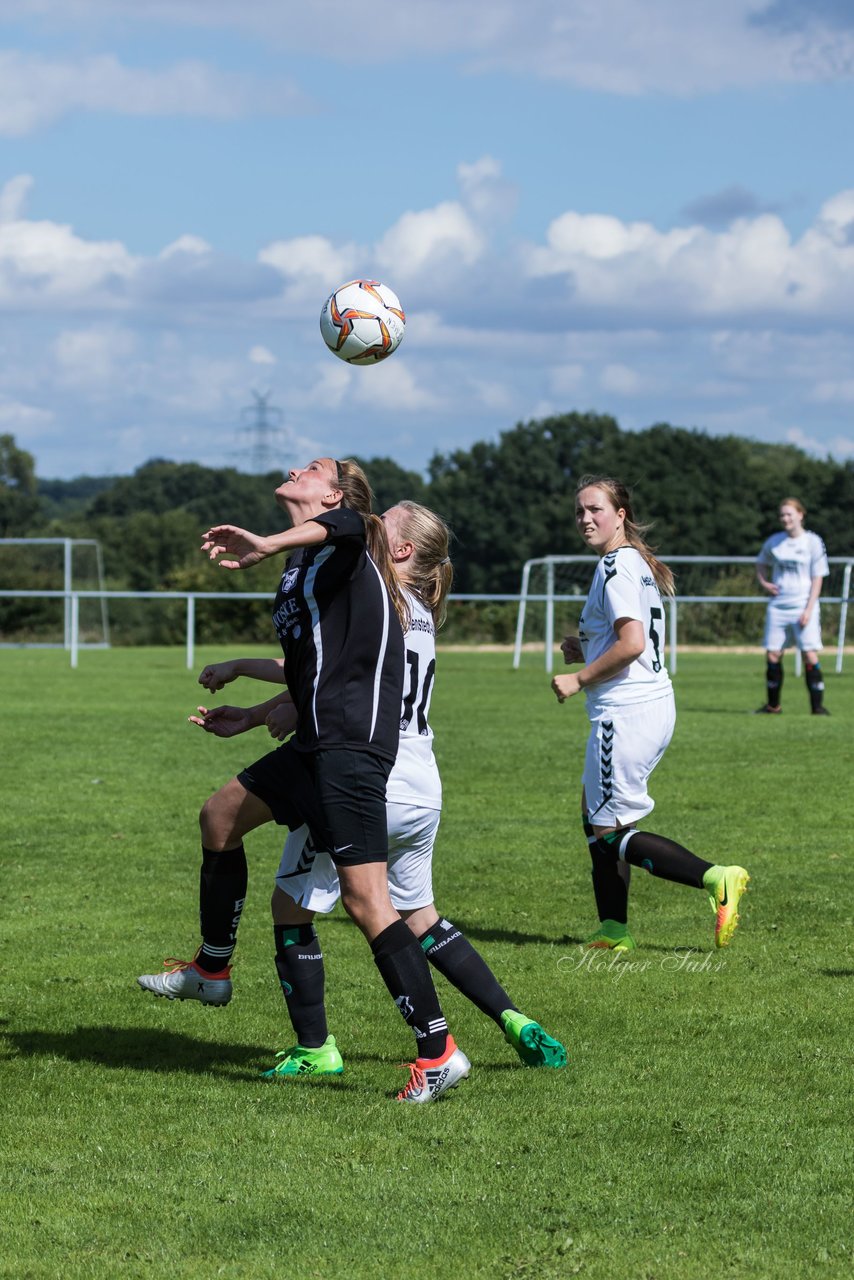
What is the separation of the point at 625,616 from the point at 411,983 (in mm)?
2351

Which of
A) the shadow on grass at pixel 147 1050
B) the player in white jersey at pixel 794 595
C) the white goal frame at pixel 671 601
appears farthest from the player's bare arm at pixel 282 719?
the white goal frame at pixel 671 601

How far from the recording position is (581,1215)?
381 centimetres

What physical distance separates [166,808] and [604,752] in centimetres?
520

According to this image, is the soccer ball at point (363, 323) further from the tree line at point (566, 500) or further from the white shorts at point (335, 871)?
the tree line at point (566, 500)

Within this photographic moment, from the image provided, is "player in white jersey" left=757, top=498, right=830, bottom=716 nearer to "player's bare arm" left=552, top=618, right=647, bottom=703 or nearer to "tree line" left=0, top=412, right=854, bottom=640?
"player's bare arm" left=552, top=618, right=647, bottom=703

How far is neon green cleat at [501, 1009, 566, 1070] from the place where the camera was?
499 cm

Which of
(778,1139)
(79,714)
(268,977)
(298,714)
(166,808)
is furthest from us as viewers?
(79,714)

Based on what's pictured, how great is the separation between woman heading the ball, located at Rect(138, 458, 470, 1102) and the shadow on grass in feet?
1.67

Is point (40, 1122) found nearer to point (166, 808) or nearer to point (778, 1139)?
point (778, 1139)

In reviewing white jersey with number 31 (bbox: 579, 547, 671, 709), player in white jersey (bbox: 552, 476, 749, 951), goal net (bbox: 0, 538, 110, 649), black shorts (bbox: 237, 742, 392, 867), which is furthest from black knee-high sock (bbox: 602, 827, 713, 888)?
goal net (bbox: 0, 538, 110, 649)

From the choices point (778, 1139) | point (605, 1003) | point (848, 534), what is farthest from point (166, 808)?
point (848, 534)

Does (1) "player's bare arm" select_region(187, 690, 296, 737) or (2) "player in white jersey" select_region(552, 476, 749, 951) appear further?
(2) "player in white jersey" select_region(552, 476, 749, 951)

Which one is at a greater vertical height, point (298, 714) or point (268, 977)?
point (298, 714)

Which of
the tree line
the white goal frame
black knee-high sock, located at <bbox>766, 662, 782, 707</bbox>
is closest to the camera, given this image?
black knee-high sock, located at <bbox>766, 662, 782, 707</bbox>
